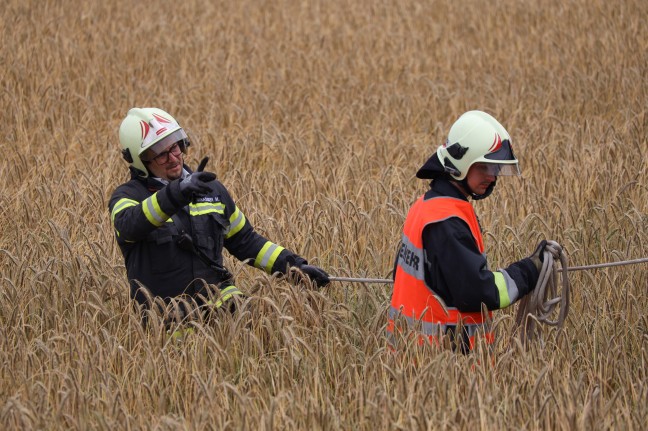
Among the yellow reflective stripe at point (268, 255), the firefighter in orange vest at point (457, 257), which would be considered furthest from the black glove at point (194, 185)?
the firefighter in orange vest at point (457, 257)

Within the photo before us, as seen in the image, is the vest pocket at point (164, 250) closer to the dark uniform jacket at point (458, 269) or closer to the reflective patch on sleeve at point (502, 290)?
the dark uniform jacket at point (458, 269)

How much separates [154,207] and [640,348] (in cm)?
221

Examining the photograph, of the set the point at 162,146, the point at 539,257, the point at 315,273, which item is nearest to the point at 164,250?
the point at 162,146

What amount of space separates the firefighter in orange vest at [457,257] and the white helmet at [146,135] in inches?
46.1

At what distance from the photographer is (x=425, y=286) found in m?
4.12

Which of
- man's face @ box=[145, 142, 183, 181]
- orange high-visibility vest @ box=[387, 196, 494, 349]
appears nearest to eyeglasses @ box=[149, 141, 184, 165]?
man's face @ box=[145, 142, 183, 181]

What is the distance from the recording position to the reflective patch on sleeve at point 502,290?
4031 millimetres

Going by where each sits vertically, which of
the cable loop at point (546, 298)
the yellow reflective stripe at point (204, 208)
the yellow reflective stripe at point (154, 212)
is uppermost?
the yellow reflective stripe at point (154, 212)

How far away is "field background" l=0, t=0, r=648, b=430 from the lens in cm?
401

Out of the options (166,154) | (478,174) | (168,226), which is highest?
(166,154)

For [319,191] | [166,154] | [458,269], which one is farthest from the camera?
[319,191]

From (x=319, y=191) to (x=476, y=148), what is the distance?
3.13 m

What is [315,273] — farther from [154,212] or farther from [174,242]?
[154,212]

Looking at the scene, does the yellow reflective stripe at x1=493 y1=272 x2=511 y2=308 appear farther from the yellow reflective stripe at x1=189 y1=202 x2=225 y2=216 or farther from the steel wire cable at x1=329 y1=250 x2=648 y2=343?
the yellow reflective stripe at x1=189 y1=202 x2=225 y2=216
